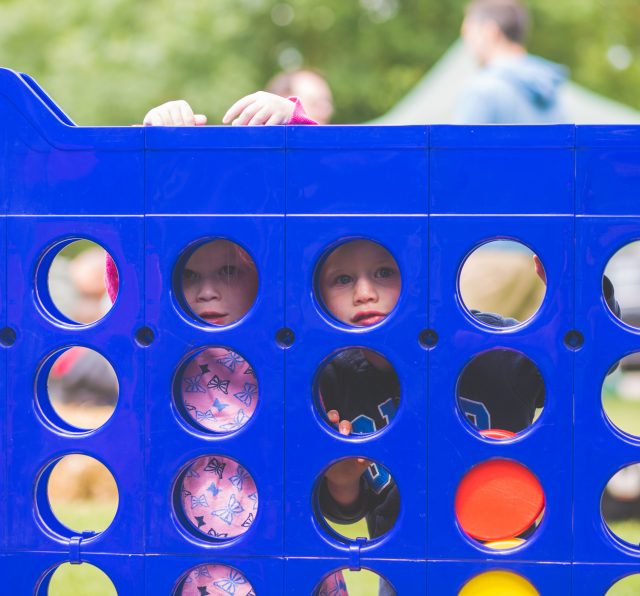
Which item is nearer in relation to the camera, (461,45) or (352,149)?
(352,149)

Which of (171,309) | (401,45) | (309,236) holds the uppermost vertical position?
(401,45)

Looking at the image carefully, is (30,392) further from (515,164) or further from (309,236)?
(515,164)

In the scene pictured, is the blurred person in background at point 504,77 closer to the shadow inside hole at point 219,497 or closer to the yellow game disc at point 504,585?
the shadow inside hole at point 219,497

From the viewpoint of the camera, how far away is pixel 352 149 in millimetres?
1645

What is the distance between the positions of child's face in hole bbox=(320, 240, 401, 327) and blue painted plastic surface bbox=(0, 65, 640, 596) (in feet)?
0.84

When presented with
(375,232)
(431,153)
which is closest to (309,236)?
(375,232)

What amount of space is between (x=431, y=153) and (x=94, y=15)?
1393 cm

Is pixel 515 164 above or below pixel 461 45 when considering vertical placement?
below

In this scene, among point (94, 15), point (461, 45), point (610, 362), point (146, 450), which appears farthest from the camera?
point (94, 15)

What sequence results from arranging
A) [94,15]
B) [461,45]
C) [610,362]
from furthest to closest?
1. [94,15]
2. [461,45]
3. [610,362]

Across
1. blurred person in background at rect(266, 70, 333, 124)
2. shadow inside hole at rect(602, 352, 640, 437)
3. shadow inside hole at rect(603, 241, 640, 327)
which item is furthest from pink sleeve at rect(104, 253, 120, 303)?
shadow inside hole at rect(603, 241, 640, 327)

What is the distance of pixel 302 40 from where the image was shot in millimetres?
16016

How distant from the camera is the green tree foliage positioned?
13977 mm

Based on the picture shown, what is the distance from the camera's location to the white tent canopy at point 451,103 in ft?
26.6
